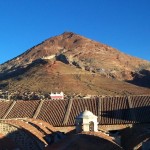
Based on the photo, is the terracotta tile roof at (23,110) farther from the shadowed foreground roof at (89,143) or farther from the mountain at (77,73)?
the mountain at (77,73)

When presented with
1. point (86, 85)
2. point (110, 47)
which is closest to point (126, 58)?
point (110, 47)

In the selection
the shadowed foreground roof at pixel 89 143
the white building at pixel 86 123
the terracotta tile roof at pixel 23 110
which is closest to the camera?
the shadowed foreground roof at pixel 89 143

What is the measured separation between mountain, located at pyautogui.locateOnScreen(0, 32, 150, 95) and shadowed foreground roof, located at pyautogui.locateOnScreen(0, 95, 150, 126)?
57.0 m

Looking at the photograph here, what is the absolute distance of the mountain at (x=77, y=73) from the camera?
10300cm

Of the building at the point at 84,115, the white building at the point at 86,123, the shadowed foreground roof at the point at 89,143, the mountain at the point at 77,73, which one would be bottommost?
the shadowed foreground roof at the point at 89,143

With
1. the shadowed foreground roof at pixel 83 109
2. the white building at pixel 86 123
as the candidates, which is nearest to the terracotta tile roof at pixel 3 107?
the shadowed foreground roof at pixel 83 109

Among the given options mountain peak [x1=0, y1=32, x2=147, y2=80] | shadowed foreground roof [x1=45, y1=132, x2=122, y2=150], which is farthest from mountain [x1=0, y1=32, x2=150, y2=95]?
shadowed foreground roof [x1=45, y1=132, x2=122, y2=150]

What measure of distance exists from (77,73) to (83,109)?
81.4 metres

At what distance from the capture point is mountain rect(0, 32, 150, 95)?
10300 cm

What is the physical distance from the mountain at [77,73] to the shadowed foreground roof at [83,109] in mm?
56992

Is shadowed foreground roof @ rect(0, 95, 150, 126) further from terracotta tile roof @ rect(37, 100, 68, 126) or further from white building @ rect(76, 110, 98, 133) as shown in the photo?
white building @ rect(76, 110, 98, 133)

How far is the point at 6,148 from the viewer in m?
22.6

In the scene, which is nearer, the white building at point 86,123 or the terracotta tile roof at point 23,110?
the white building at point 86,123

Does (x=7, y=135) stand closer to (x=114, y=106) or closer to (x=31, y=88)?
(x=114, y=106)
